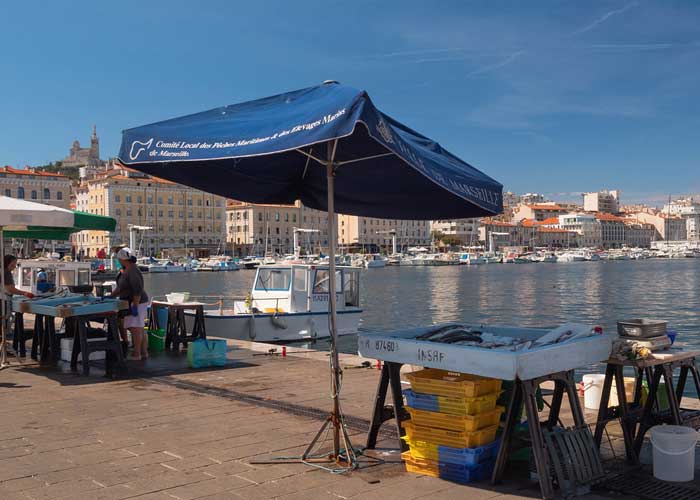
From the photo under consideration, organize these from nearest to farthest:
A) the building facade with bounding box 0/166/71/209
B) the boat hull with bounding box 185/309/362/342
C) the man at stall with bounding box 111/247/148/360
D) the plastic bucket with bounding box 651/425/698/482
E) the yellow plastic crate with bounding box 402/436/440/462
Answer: the plastic bucket with bounding box 651/425/698/482
the yellow plastic crate with bounding box 402/436/440/462
the man at stall with bounding box 111/247/148/360
the boat hull with bounding box 185/309/362/342
the building facade with bounding box 0/166/71/209

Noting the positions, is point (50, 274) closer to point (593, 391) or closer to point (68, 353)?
point (68, 353)

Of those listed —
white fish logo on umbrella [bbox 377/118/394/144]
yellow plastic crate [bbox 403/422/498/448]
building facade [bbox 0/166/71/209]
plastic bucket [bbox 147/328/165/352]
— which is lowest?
plastic bucket [bbox 147/328/165/352]

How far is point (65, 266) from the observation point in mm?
19453

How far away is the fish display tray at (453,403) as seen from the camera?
459 cm

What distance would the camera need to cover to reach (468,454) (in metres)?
4.61

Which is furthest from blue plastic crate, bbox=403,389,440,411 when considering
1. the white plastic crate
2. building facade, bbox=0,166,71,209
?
building facade, bbox=0,166,71,209

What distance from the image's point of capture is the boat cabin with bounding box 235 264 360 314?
19.7 metres

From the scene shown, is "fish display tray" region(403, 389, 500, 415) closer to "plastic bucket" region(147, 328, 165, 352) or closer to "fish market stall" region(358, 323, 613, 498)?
"fish market stall" region(358, 323, 613, 498)

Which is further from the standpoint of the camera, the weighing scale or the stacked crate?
the weighing scale

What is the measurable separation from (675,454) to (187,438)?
3.57 m

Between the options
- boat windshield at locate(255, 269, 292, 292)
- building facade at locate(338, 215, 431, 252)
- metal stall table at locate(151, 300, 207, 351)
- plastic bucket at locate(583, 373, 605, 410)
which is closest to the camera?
plastic bucket at locate(583, 373, 605, 410)

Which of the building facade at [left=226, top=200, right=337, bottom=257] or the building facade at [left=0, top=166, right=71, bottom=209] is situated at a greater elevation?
the building facade at [left=0, top=166, right=71, bottom=209]

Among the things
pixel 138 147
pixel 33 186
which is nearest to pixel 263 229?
pixel 33 186

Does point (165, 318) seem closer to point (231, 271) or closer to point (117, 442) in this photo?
point (117, 442)
